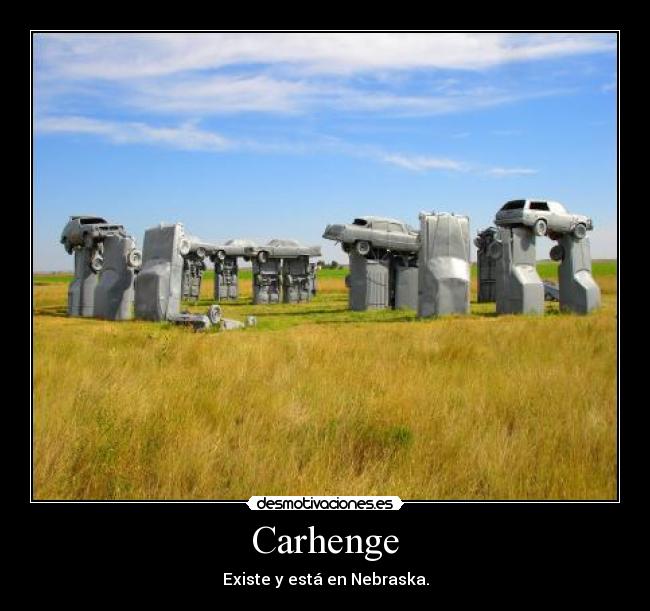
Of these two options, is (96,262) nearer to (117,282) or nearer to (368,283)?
(117,282)

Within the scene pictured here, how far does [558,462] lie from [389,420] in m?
1.46

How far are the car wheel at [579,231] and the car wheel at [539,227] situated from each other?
1340 millimetres

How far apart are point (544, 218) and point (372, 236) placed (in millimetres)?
5819

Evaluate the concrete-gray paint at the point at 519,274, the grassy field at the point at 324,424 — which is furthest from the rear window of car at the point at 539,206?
the grassy field at the point at 324,424

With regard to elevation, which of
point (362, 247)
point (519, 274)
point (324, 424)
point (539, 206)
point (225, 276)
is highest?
point (539, 206)

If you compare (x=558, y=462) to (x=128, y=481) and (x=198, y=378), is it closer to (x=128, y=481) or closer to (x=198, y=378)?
(x=128, y=481)

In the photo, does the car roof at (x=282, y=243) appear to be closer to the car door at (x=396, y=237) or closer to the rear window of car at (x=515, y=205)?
the car door at (x=396, y=237)

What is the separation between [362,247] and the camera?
76.0 feet

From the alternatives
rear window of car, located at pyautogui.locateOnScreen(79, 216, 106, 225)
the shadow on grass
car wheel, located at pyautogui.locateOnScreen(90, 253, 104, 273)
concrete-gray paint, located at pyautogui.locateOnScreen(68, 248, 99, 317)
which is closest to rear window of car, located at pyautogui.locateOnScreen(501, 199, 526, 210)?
rear window of car, located at pyautogui.locateOnScreen(79, 216, 106, 225)

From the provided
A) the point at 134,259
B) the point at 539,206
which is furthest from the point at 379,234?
the point at 134,259

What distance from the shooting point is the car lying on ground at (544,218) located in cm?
1986

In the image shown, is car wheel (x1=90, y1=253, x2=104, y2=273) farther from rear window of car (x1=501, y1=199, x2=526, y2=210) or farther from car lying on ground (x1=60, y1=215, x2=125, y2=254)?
rear window of car (x1=501, y1=199, x2=526, y2=210)

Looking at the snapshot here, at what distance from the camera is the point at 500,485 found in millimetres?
4516

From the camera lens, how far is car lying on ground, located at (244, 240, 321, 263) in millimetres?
31312
